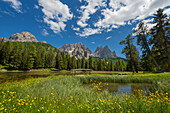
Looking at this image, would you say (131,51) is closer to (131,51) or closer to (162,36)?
(131,51)

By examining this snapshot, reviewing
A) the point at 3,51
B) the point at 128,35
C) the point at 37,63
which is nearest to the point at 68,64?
the point at 37,63

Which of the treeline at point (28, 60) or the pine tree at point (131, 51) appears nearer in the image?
the pine tree at point (131, 51)

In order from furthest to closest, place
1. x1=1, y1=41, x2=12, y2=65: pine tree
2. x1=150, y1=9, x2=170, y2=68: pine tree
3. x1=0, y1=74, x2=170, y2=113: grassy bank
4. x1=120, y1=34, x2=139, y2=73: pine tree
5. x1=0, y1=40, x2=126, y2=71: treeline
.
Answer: x1=1, y1=41, x2=12, y2=65: pine tree, x1=0, y1=40, x2=126, y2=71: treeline, x1=120, y1=34, x2=139, y2=73: pine tree, x1=150, y1=9, x2=170, y2=68: pine tree, x1=0, y1=74, x2=170, y2=113: grassy bank

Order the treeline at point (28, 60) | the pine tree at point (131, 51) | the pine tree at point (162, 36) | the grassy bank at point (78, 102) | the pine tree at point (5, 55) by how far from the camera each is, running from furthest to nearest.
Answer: the pine tree at point (5, 55) < the treeline at point (28, 60) < the pine tree at point (131, 51) < the pine tree at point (162, 36) < the grassy bank at point (78, 102)

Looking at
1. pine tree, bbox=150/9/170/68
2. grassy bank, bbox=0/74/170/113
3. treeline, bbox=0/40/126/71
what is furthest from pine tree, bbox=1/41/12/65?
pine tree, bbox=150/9/170/68

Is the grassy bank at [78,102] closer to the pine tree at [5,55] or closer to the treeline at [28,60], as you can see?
the treeline at [28,60]

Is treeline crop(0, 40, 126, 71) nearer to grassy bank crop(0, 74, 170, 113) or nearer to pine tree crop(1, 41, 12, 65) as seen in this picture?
pine tree crop(1, 41, 12, 65)

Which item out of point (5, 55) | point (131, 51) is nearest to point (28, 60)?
point (5, 55)

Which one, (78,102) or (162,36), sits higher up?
(162,36)

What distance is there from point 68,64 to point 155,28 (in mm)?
53097

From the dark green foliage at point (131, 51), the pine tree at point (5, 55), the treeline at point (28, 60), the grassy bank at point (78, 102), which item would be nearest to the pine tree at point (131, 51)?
the dark green foliage at point (131, 51)

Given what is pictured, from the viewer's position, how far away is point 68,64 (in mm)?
62188

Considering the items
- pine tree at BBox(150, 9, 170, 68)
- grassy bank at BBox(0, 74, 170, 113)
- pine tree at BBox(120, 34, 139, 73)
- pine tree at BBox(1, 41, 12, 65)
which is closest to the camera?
grassy bank at BBox(0, 74, 170, 113)

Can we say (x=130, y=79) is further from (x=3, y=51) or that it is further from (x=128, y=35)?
(x=3, y=51)
